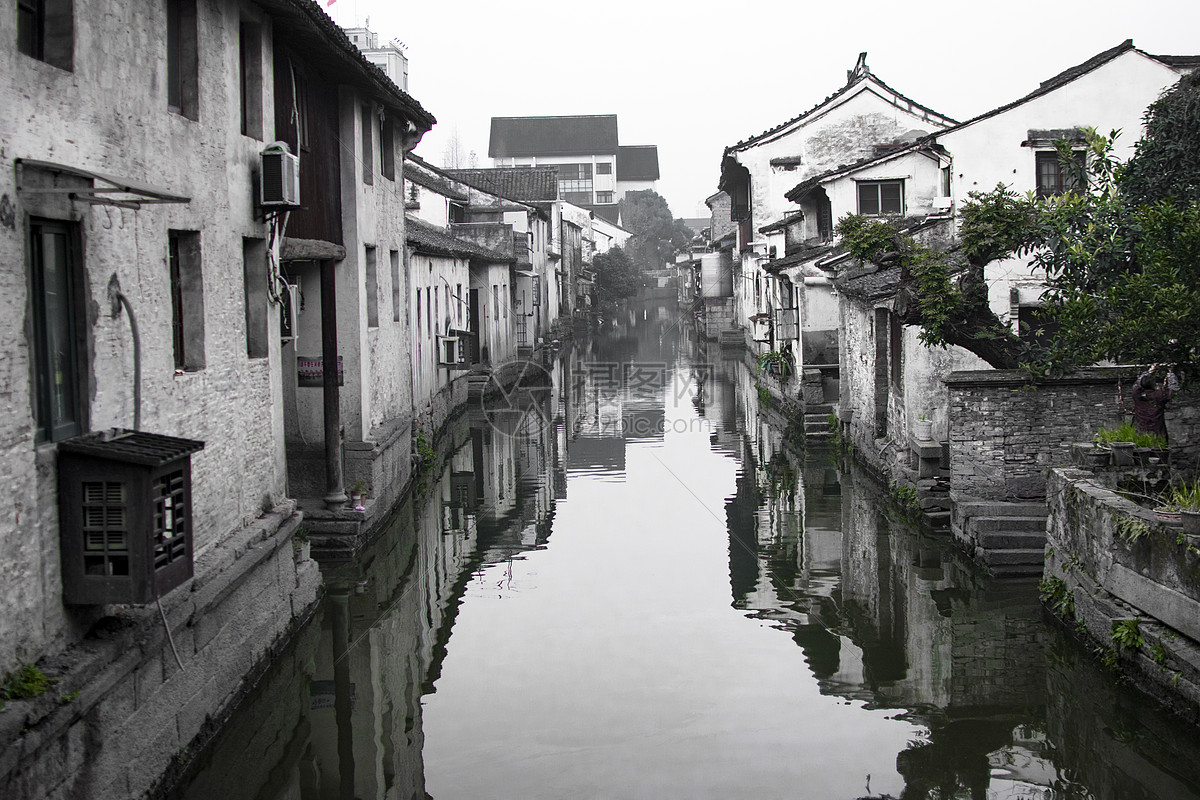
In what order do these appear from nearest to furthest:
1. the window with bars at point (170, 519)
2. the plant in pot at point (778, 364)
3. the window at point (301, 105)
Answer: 1. the window with bars at point (170, 519)
2. the window at point (301, 105)
3. the plant in pot at point (778, 364)

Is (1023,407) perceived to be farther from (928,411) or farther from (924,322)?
(928,411)

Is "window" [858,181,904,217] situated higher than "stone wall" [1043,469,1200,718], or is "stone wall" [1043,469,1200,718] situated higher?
"window" [858,181,904,217]

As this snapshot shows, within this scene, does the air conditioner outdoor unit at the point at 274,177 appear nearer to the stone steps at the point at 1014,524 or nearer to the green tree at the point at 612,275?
the stone steps at the point at 1014,524

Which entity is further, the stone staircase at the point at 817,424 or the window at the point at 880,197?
the window at the point at 880,197

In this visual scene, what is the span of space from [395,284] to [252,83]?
7.19 meters

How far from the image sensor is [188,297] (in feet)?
28.8

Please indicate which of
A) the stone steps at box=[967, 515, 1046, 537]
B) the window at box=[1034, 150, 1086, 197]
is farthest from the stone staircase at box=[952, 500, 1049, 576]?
the window at box=[1034, 150, 1086, 197]

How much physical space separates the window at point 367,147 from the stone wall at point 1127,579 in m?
9.48

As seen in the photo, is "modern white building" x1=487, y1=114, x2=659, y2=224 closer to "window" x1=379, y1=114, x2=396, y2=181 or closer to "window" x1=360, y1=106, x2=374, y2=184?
"window" x1=379, y1=114, x2=396, y2=181

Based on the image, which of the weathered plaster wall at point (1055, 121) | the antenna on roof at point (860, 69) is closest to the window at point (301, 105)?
the weathered plaster wall at point (1055, 121)

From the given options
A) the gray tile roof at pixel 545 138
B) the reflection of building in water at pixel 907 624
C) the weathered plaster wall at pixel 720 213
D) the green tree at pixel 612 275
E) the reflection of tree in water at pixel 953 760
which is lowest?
the reflection of tree in water at pixel 953 760

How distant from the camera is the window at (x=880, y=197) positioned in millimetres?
23000

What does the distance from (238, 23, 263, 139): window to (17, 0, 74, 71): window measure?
12.8 ft

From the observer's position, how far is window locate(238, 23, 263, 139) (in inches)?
412
